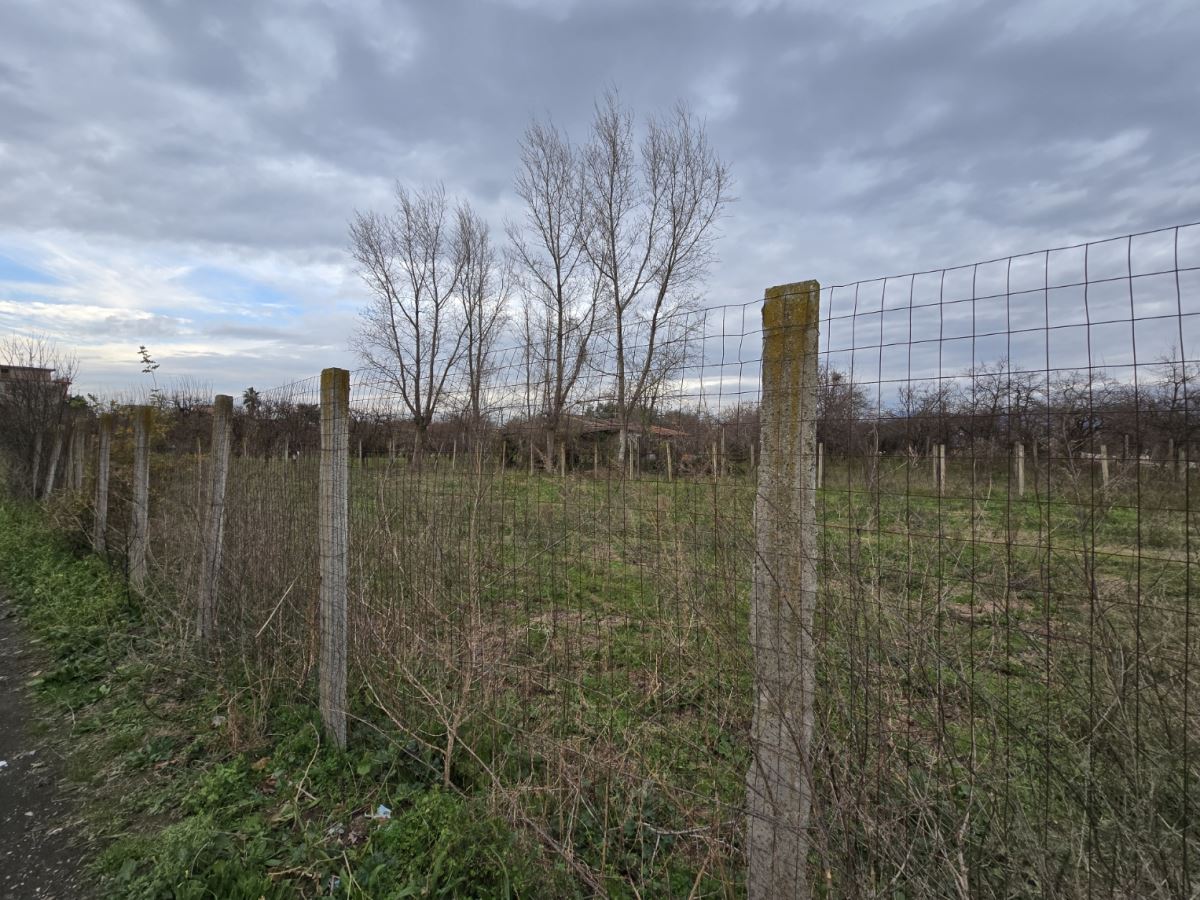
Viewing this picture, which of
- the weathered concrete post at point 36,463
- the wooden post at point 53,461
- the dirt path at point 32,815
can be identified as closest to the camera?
the dirt path at point 32,815

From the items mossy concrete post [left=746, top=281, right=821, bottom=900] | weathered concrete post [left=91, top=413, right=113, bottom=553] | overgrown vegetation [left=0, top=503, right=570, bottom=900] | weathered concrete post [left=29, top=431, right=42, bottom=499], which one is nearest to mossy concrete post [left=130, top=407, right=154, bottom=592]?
weathered concrete post [left=91, top=413, right=113, bottom=553]

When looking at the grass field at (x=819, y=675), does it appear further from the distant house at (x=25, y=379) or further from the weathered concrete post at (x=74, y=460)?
the distant house at (x=25, y=379)

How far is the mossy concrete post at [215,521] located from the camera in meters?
5.02

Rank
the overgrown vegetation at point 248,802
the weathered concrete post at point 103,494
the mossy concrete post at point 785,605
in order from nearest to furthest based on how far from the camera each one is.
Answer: the mossy concrete post at point 785,605 < the overgrown vegetation at point 248,802 < the weathered concrete post at point 103,494

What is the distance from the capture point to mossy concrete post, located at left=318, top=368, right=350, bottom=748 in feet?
12.0

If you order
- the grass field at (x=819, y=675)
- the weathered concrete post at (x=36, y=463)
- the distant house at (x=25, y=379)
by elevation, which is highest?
Answer: the distant house at (x=25, y=379)

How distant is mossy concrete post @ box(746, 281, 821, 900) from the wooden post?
1486 centimetres

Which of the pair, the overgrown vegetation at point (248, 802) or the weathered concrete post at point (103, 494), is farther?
the weathered concrete post at point (103, 494)

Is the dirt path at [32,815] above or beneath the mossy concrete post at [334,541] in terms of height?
beneath

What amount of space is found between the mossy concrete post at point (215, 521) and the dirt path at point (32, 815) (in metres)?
1.15

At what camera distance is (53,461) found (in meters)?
12.7

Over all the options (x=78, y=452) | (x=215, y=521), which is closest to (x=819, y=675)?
(x=215, y=521)

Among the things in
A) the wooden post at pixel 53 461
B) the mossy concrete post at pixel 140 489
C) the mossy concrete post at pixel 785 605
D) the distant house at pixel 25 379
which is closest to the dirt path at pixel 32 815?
the mossy concrete post at pixel 140 489

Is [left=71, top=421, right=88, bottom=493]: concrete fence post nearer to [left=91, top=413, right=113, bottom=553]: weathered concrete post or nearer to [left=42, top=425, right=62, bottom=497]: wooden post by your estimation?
[left=42, top=425, right=62, bottom=497]: wooden post
